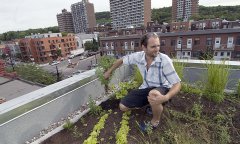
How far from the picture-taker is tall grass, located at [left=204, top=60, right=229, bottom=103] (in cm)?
213

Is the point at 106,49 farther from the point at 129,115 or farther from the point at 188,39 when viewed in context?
the point at 129,115

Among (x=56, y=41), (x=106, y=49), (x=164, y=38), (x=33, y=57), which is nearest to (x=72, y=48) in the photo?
(x=56, y=41)

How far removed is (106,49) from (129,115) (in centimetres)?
2299

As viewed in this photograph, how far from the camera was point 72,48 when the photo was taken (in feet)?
134

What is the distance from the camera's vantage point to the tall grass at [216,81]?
84.0 inches

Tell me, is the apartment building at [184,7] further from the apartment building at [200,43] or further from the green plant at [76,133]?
the green plant at [76,133]

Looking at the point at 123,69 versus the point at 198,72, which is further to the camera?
the point at 123,69

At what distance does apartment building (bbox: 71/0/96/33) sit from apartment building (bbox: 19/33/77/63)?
3289cm

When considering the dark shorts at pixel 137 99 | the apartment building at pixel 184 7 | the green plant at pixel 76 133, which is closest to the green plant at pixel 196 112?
the dark shorts at pixel 137 99

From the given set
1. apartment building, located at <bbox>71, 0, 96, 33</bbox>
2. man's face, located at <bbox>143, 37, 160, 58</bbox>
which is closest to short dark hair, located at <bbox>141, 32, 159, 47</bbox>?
man's face, located at <bbox>143, 37, 160, 58</bbox>

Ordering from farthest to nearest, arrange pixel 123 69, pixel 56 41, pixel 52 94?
pixel 56 41 → pixel 123 69 → pixel 52 94

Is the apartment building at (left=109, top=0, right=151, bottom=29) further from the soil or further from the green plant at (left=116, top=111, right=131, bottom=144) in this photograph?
the green plant at (left=116, top=111, right=131, bottom=144)

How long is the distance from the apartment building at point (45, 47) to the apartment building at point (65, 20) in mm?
41484

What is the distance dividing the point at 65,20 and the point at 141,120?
271 feet
